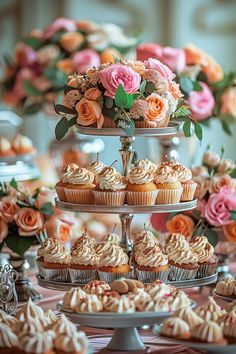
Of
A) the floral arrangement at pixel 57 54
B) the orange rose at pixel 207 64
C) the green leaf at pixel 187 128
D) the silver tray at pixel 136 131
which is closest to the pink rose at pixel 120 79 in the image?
the silver tray at pixel 136 131

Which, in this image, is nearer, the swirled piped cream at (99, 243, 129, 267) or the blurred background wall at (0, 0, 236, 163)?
the swirled piped cream at (99, 243, 129, 267)

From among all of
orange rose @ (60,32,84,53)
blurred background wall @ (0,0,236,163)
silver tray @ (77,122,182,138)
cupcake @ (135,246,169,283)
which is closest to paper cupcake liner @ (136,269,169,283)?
cupcake @ (135,246,169,283)

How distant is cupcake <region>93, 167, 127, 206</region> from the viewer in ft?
10.2

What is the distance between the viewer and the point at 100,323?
2.74m

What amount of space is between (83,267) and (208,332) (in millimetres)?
610

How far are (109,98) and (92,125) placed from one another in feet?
0.32

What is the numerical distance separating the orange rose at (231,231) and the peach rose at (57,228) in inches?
22.3

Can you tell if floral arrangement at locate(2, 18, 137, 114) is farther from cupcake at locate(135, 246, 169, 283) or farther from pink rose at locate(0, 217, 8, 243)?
cupcake at locate(135, 246, 169, 283)

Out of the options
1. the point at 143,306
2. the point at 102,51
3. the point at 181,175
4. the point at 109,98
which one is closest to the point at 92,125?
the point at 109,98

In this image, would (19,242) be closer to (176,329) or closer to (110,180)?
(110,180)

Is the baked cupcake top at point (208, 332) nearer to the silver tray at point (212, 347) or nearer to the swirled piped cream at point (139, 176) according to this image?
the silver tray at point (212, 347)

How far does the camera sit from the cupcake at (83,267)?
314 centimetres

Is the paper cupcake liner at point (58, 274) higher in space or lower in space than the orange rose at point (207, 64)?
lower

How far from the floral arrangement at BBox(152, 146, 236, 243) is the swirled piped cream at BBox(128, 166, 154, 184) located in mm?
488
